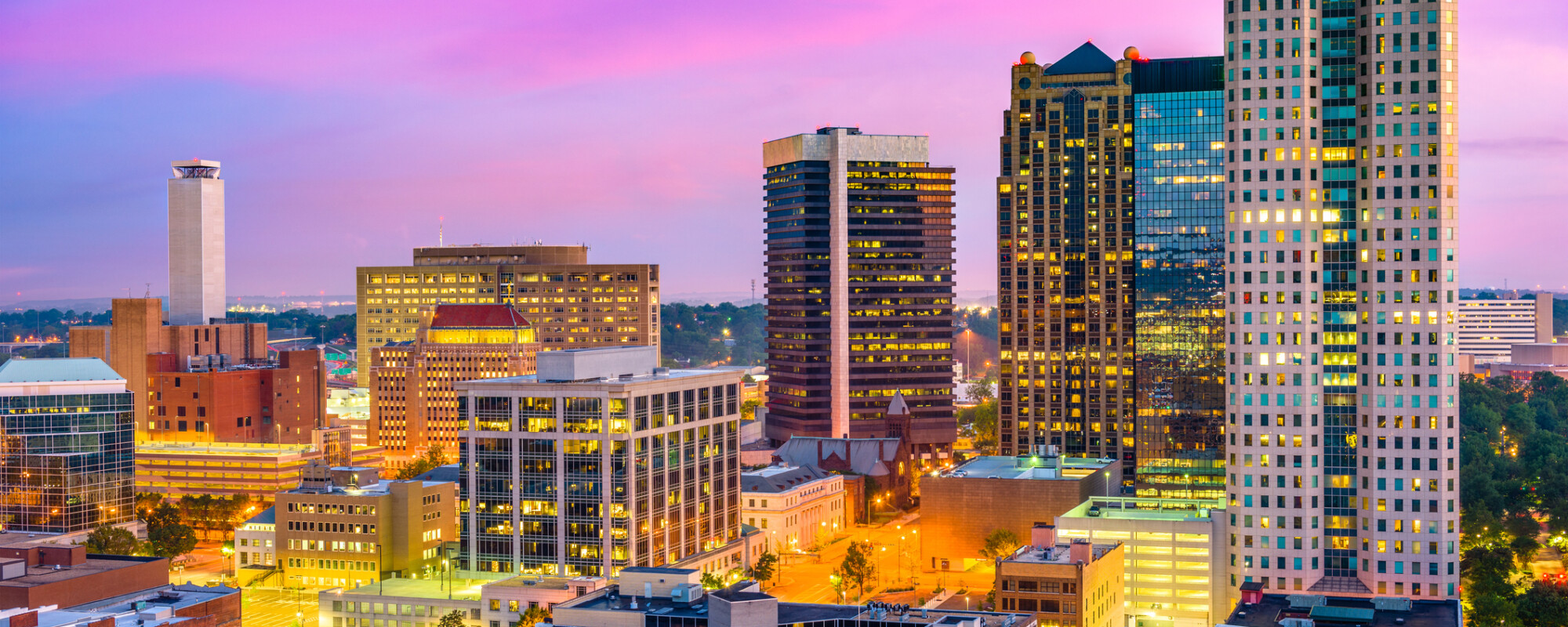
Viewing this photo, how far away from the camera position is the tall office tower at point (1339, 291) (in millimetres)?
185500

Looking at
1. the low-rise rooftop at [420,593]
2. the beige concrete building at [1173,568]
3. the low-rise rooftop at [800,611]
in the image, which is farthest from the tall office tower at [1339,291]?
the low-rise rooftop at [420,593]

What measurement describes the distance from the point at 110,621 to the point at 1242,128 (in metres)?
140

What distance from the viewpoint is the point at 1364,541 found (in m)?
189

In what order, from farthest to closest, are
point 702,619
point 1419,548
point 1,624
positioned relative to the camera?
point 1419,548 → point 702,619 → point 1,624

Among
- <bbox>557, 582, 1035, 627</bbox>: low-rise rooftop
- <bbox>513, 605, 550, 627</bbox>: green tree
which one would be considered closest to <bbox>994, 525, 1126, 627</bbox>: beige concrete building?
<bbox>557, 582, 1035, 627</bbox>: low-rise rooftop

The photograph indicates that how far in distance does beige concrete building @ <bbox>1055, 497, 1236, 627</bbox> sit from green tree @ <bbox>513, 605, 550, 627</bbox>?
67.5 meters

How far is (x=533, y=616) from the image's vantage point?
17912 centimetres

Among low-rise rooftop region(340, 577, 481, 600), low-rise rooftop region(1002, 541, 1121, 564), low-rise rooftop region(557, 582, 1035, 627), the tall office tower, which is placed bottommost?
low-rise rooftop region(340, 577, 481, 600)

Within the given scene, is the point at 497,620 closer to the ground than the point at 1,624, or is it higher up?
closer to the ground

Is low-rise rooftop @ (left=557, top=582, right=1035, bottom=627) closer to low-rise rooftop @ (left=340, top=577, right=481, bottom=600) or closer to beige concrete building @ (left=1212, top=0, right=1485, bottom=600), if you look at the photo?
low-rise rooftop @ (left=340, top=577, right=481, bottom=600)

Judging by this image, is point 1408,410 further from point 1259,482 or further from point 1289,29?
point 1289,29

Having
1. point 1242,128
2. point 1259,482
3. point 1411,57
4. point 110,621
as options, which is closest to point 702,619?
point 110,621

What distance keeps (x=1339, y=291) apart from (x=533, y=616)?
107m

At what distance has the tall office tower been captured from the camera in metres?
186
